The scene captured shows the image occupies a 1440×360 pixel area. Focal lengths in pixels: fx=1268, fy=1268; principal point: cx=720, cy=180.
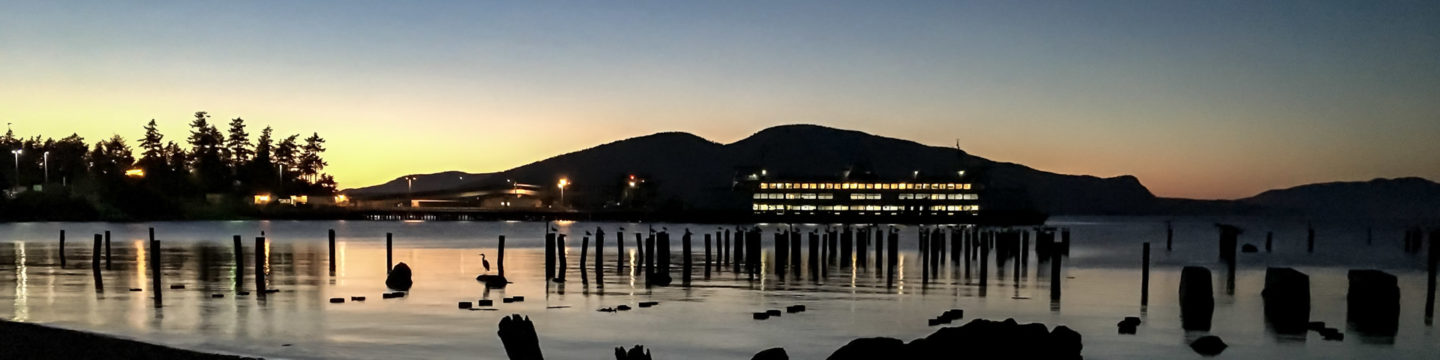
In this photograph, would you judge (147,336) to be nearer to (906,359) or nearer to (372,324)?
(372,324)

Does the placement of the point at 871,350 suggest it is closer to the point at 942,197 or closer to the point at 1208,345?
the point at 1208,345

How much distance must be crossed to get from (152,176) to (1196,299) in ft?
421

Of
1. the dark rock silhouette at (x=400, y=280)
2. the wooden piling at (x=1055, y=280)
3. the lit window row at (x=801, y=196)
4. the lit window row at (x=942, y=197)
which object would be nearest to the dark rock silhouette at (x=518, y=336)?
the wooden piling at (x=1055, y=280)

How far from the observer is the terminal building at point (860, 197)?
6378 inches

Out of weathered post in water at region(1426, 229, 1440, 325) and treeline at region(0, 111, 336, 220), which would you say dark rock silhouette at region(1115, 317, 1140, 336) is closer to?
weathered post in water at region(1426, 229, 1440, 325)

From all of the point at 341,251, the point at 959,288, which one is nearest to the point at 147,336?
the point at 959,288

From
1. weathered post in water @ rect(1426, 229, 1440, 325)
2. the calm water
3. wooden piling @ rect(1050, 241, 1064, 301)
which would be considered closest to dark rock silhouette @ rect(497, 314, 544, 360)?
the calm water

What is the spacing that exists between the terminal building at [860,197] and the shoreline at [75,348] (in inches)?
5510

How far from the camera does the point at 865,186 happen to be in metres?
165

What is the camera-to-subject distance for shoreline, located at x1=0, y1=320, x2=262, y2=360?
1510 centimetres

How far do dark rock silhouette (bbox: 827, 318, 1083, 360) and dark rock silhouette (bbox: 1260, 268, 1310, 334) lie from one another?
11.9 meters

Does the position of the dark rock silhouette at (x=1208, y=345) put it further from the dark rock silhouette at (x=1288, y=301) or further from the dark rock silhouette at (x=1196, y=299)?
the dark rock silhouette at (x=1196, y=299)

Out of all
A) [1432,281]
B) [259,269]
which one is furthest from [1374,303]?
[259,269]

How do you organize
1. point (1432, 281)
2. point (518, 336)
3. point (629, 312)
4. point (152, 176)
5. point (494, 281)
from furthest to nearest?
point (152, 176) < point (494, 281) < point (1432, 281) < point (629, 312) < point (518, 336)
